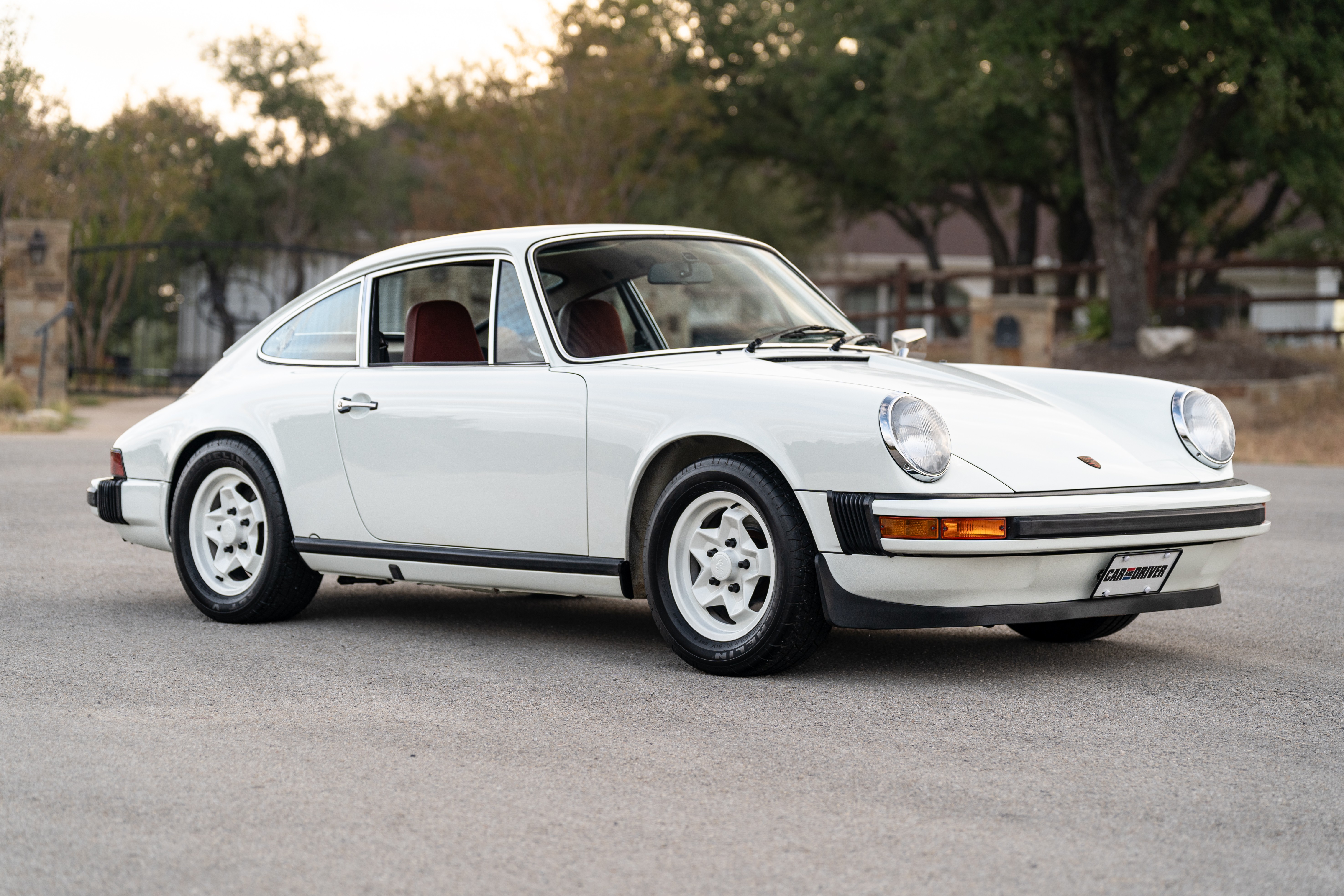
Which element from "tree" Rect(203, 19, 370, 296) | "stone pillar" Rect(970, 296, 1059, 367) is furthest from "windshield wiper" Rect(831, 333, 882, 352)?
"tree" Rect(203, 19, 370, 296)

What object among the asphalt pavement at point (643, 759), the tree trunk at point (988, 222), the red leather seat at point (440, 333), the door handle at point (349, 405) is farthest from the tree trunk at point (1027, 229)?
the door handle at point (349, 405)

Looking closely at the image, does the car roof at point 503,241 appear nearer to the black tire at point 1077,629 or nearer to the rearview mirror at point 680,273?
the rearview mirror at point 680,273

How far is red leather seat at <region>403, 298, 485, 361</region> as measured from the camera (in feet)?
20.6

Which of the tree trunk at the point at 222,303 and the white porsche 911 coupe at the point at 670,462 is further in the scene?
the tree trunk at the point at 222,303

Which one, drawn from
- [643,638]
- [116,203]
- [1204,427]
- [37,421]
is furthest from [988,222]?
[643,638]

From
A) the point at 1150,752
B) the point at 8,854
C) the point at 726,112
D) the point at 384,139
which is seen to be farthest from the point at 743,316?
the point at 384,139

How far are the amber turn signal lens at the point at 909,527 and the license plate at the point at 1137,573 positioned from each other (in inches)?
26.6

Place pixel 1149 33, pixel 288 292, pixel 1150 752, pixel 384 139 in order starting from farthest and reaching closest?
pixel 384 139
pixel 288 292
pixel 1149 33
pixel 1150 752

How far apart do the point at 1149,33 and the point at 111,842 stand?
19.6 meters

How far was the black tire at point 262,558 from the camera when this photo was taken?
638 centimetres

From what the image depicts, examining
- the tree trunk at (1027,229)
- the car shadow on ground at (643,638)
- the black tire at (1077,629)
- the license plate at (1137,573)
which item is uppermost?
the tree trunk at (1027,229)

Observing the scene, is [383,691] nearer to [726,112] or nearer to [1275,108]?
[1275,108]

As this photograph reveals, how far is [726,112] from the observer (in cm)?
3381

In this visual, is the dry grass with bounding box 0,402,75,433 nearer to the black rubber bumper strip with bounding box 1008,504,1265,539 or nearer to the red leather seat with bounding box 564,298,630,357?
the red leather seat with bounding box 564,298,630,357
